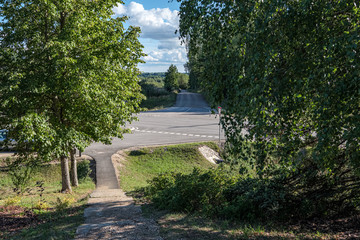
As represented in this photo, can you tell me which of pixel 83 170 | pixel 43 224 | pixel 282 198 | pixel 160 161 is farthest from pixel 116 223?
pixel 160 161

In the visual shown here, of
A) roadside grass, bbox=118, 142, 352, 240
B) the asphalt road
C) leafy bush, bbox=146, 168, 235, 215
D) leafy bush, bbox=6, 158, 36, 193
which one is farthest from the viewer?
the asphalt road

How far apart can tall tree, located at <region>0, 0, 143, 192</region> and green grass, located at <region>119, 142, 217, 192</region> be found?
5595 mm

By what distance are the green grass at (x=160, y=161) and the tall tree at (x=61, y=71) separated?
5595 mm

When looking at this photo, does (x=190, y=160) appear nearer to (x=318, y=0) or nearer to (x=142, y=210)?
(x=142, y=210)

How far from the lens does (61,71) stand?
35.2 ft

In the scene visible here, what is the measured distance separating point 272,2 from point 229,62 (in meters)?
1.22

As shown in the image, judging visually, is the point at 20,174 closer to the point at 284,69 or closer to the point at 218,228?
the point at 218,228

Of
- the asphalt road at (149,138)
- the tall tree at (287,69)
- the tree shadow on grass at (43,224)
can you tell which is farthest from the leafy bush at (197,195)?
the asphalt road at (149,138)

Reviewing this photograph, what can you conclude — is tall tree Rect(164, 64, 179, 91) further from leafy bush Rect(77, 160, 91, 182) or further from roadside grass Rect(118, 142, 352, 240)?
roadside grass Rect(118, 142, 352, 240)

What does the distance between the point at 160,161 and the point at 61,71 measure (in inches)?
412

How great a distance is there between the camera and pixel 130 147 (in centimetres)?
2131

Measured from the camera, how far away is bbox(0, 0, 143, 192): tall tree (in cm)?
1038

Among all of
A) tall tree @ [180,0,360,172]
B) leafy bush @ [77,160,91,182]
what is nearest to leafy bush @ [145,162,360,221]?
tall tree @ [180,0,360,172]

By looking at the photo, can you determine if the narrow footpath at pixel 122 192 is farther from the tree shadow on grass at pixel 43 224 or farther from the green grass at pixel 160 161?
the green grass at pixel 160 161
